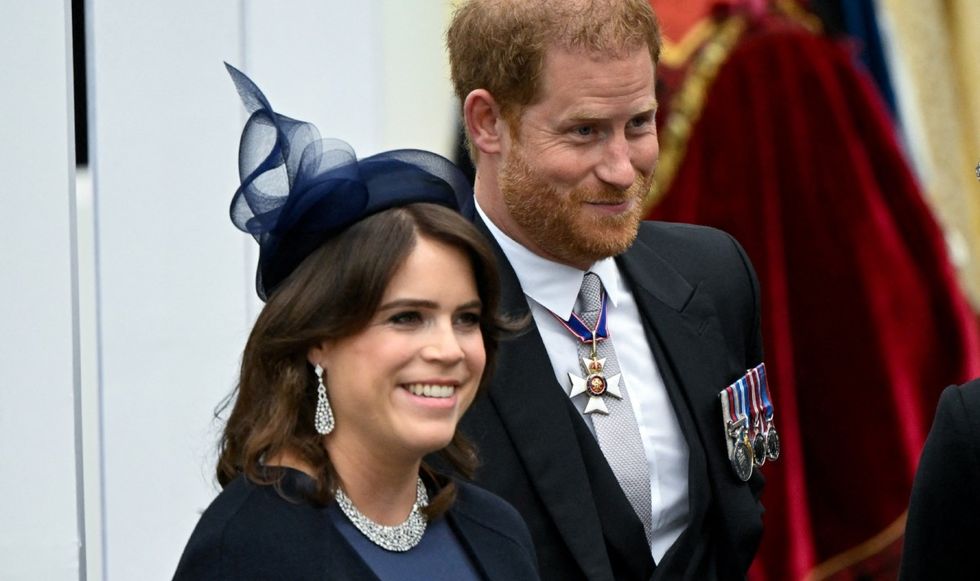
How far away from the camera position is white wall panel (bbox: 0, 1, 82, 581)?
268 centimetres

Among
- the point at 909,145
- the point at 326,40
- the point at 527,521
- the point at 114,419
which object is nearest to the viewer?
the point at 527,521

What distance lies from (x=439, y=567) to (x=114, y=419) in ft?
3.37

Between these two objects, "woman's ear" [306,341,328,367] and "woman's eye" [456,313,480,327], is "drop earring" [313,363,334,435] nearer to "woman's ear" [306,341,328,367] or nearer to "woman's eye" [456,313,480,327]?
"woman's ear" [306,341,328,367]

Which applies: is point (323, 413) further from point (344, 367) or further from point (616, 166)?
point (616, 166)

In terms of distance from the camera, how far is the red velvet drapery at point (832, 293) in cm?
396


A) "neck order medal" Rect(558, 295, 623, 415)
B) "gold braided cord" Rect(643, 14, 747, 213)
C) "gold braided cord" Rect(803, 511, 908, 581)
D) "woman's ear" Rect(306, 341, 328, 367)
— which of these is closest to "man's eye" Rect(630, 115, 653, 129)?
"neck order medal" Rect(558, 295, 623, 415)

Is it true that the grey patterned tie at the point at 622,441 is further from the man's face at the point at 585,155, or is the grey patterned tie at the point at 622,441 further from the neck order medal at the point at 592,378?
the man's face at the point at 585,155

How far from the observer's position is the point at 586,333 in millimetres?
2590

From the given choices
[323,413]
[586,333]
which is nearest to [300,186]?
[323,413]

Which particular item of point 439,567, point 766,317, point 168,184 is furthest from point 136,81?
point 766,317

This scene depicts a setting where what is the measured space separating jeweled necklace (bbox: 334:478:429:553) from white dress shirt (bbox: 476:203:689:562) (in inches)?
20.9

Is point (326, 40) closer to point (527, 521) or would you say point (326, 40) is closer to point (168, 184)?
point (168, 184)

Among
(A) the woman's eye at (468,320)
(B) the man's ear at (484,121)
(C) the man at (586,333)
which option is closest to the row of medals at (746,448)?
(C) the man at (586,333)

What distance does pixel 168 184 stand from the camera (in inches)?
116
